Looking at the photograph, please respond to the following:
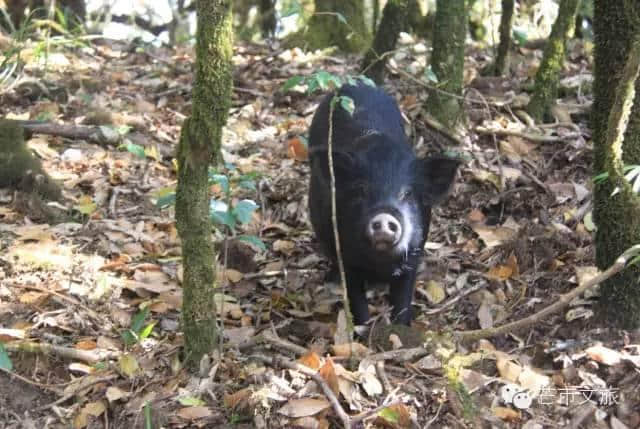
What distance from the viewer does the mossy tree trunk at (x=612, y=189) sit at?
3.49 metres

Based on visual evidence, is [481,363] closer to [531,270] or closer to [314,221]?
[531,270]

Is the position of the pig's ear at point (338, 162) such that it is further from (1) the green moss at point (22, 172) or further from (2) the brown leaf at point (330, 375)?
(1) the green moss at point (22, 172)

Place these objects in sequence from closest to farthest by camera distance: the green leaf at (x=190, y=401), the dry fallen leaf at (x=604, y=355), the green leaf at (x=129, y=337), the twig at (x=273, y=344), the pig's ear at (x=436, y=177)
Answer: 1. the green leaf at (x=190, y=401)
2. the dry fallen leaf at (x=604, y=355)
3. the green leaf at (x=129, y=337)
4. the twig at (x=273, y=344)
5. the pig's ear at (x=436, y=177)

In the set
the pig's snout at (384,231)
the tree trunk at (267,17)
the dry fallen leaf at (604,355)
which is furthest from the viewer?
the tree trunk at (267,17)

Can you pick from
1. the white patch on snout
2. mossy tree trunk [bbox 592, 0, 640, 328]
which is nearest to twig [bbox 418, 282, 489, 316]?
the white patch on snout

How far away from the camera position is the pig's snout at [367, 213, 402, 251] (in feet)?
13.5

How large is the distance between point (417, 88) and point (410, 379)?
3.87 metres

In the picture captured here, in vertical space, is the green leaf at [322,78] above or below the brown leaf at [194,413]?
above

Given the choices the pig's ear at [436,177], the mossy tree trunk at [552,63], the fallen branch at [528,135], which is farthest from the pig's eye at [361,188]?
the mossy tree trunk at [552,63]

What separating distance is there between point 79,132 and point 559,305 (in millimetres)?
4136

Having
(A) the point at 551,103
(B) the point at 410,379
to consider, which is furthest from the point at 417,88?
(B) the point at 410,379

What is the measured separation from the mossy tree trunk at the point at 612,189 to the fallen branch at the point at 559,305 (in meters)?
0.23

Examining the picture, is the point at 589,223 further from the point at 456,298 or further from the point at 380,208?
the point at 380,208

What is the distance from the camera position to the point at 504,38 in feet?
22.4
